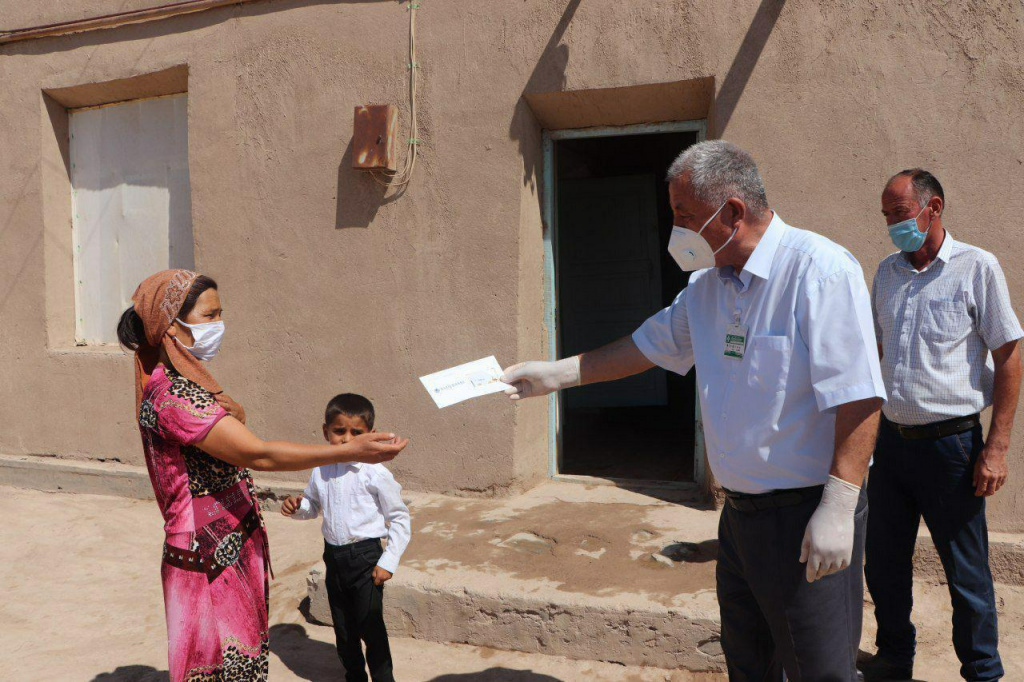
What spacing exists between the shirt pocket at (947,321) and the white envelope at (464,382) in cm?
160

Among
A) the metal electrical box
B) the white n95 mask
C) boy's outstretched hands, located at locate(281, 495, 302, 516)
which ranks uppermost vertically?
the metal electrical box

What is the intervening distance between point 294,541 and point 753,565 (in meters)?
3.57

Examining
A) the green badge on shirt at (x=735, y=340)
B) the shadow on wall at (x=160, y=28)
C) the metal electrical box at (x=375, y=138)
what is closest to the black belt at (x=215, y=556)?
the green badge on shirt at (x=735, y=340)

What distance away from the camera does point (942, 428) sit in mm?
3090

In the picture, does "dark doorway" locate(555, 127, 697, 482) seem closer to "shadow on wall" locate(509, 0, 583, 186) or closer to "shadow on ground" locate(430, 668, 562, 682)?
"shadow on wall" locate(509, 0, 583, 186)

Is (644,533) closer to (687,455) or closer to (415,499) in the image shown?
(415,499)

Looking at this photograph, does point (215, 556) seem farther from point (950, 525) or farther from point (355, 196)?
point (355, 196)

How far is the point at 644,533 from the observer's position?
4418mm

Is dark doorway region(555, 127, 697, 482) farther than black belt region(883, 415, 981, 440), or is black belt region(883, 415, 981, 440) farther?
dark doorway region(555, 127, 697, 482)

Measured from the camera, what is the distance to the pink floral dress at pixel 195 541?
7.75 feet

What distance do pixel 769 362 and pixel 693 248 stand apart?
1.31 ft

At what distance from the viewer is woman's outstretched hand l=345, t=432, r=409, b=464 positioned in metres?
2.34

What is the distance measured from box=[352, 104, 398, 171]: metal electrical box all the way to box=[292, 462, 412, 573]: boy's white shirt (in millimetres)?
2500

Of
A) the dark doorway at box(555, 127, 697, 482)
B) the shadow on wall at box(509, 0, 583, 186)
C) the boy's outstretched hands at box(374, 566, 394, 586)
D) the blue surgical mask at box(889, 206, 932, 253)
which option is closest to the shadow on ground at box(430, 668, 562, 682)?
the boy's outstretched hands at box(374, 566, 394, 586)
